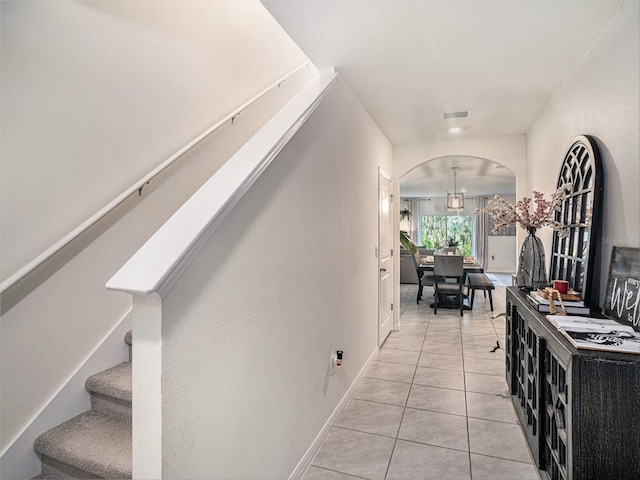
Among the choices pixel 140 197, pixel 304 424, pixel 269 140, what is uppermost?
pixel 269 140

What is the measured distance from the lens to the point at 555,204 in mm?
2246

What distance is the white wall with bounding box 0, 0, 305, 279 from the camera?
156 centimetres

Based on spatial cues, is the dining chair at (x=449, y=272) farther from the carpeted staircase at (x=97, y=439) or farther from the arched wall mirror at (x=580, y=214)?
the carpeted staircase at (x=97, y=439)

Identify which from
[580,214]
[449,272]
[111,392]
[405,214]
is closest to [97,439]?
[111,392]

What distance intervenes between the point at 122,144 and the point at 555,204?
2.60m

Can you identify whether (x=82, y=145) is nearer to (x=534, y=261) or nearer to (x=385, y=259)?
(x=534, y=261)

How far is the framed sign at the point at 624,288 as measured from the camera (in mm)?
1487

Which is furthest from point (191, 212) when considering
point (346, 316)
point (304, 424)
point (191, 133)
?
point (346, 316)

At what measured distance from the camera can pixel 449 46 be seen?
214 centimetres

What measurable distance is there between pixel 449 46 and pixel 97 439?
2.68m

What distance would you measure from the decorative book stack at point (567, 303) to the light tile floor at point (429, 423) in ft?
2.92

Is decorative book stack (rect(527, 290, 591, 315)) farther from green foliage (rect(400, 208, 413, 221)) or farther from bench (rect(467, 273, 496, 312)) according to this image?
green foliage (rect(400, 208, 413, 221))

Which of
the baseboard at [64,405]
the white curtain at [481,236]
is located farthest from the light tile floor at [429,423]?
the white curtain at [481,236]

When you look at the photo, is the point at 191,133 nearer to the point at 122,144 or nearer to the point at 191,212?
the point at 122,144
